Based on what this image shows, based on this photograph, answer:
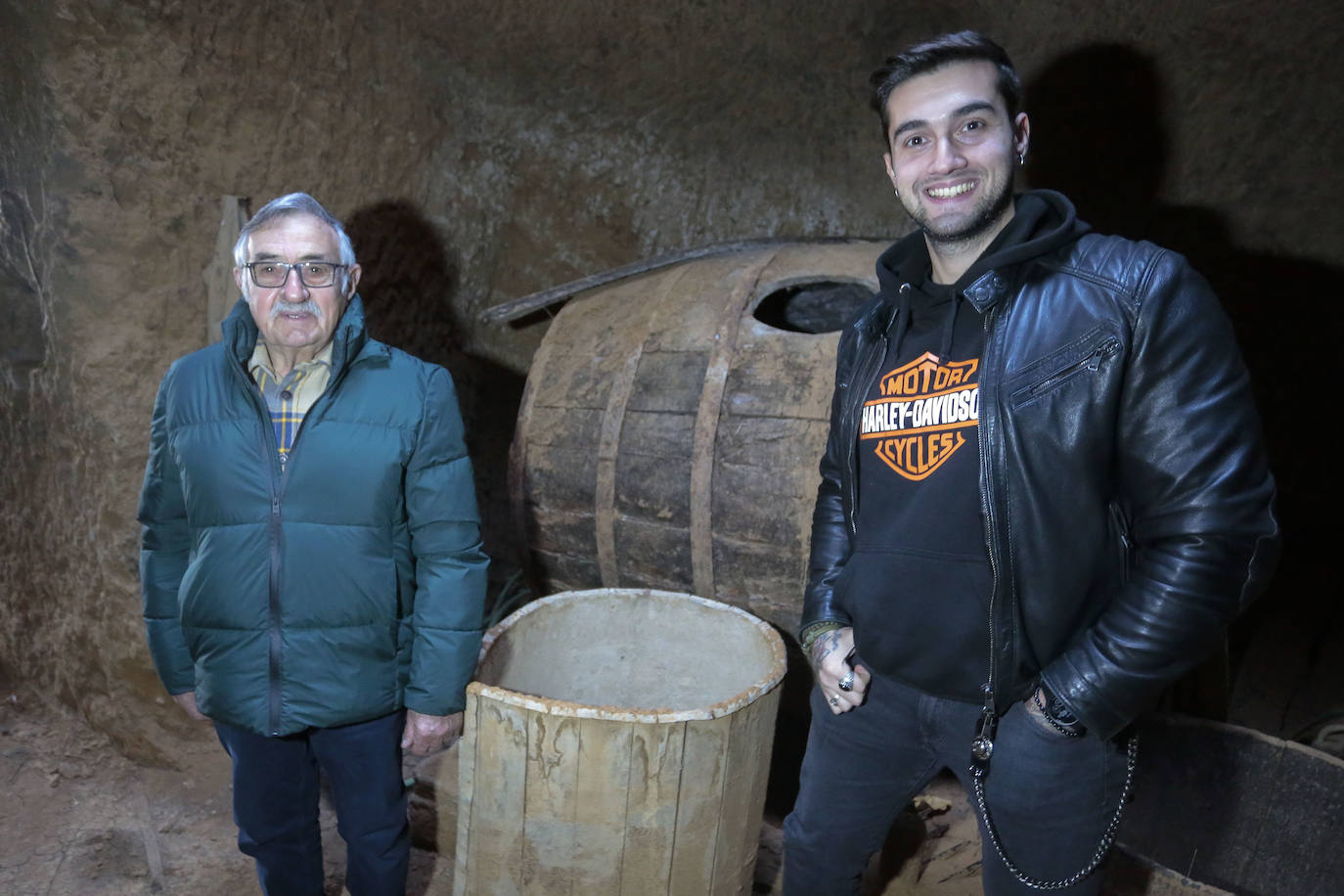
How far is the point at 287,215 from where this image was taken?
168 centimetres

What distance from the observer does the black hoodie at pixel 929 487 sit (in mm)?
1336

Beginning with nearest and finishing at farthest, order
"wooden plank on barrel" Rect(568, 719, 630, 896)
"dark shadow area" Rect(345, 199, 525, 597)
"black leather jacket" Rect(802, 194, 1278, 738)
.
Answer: "black leather jacket" Rect(802, 194, 1278, 738) < "wooden plank on barrel" Rect(568, 719, 630, 896) < "dark shadow area" Rect(345, 199, 525, 597)

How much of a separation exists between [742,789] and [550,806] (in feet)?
1.32

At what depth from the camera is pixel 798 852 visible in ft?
5.33

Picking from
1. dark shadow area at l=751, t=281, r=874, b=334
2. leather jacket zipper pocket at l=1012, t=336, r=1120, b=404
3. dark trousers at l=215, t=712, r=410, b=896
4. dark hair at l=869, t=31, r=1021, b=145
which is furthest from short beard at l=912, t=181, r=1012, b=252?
dark shadow area at l=751, t=281, r=874, b=334

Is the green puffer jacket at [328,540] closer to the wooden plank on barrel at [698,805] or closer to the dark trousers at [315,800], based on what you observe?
the dark trousers at [315,800]

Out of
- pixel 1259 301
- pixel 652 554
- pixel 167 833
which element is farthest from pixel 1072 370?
pixel 1259 301

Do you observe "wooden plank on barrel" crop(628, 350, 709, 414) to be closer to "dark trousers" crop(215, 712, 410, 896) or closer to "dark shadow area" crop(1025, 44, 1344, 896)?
"dark trousers" crop(215, 712, 410, 896)

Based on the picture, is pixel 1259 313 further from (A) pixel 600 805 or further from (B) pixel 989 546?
(A) pixel 600 805

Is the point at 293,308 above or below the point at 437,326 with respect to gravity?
above

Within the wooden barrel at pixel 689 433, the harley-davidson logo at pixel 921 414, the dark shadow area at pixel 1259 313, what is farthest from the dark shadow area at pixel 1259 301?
the harley-davidson logo at pixel 921 414

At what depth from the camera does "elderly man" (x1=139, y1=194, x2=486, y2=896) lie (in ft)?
5.42

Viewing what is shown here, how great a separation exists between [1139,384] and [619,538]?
1.62 meters

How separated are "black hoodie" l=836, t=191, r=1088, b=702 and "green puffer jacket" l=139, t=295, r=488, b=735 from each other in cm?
80
